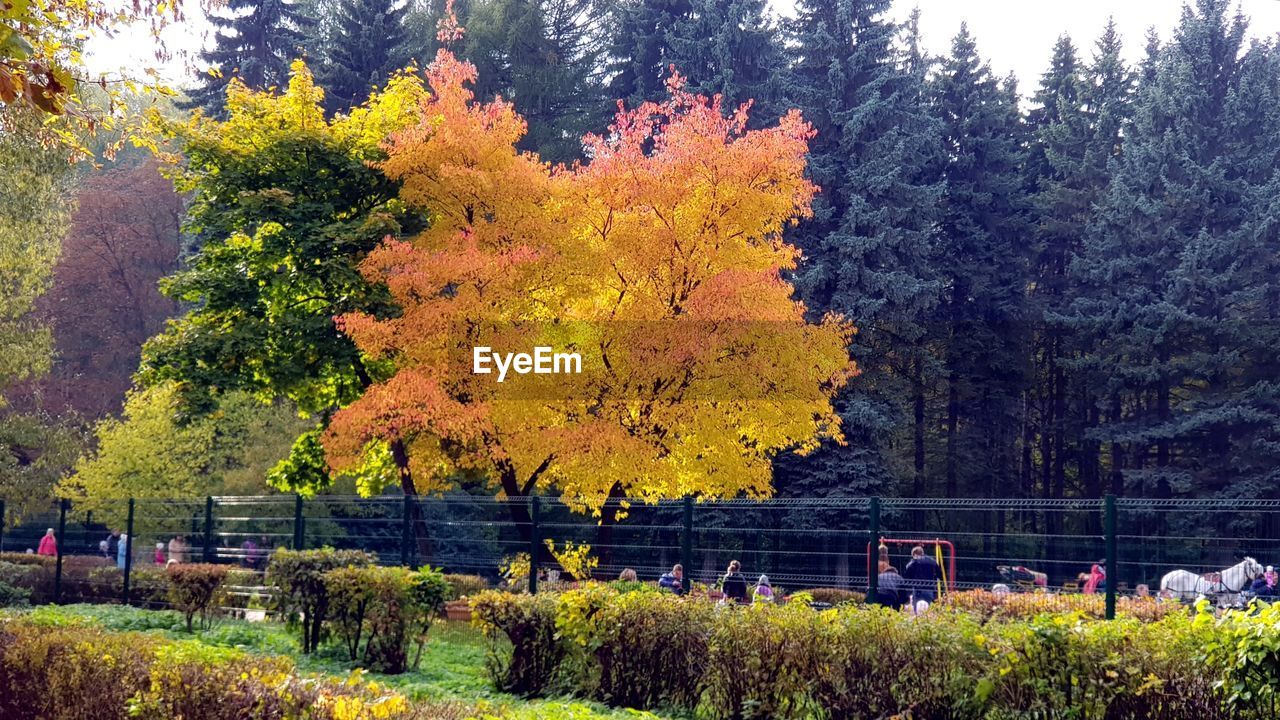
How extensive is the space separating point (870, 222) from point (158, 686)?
34552 millimetres

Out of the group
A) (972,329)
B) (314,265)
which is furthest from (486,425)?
(972,329)

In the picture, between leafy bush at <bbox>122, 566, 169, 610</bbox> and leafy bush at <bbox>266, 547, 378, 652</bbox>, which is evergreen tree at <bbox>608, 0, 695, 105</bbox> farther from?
leafy bush at <bbox>266, 547, 378, 652</bbox>

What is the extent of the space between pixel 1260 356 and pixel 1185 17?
38.2 ft

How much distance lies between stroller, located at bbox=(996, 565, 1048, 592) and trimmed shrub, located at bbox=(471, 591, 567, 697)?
5.22 meters

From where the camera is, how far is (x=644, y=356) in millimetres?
19891

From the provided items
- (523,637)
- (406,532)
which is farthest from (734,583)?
(523,637)

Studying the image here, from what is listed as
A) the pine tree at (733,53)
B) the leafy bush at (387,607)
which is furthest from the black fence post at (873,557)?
the pine tree at (733,53)

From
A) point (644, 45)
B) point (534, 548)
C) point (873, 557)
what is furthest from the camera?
point (644, 45)

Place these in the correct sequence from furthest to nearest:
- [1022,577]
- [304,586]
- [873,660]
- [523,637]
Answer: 1. [1022,577]
2. [304,586]
3. [523,637]
4. [873,660]

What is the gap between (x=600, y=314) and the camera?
2034 cm

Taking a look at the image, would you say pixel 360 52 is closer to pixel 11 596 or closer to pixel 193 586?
pixel 11 596

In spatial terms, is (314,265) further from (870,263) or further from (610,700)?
(870,263)

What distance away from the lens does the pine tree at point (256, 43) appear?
4716 centimetres

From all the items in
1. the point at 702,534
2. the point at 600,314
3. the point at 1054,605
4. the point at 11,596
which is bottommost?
the point at 11,596
